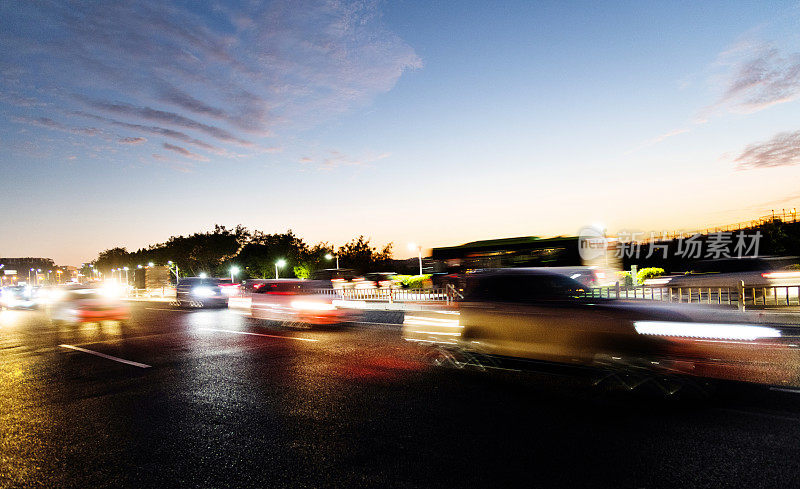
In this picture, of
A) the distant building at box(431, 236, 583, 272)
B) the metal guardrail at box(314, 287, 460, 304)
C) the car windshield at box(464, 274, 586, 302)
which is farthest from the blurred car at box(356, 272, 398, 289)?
the car windshield at box(464, 274, 586, 302)

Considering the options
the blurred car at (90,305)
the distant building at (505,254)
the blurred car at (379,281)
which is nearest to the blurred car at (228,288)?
the blurred car at (379,281)

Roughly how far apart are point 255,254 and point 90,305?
81.2 metres

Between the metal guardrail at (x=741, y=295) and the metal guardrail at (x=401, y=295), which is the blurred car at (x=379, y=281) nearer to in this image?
the metal guardrail at (x=401, y=295)

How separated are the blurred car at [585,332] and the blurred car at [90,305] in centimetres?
1298

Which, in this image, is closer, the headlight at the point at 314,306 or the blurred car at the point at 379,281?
the headlight at the point at 314,306

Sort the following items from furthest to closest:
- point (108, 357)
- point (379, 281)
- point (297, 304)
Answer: point (379, 281) → point (297, 304) → point (108, 357)

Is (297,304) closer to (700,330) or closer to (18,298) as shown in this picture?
(700,330)

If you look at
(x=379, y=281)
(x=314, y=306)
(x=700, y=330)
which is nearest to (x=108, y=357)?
(x=314, y=306)

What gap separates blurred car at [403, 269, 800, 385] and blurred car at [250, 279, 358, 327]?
5.13 m

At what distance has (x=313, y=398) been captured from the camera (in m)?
6.12

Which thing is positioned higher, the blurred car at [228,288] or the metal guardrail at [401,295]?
the blurred car at [228,288]

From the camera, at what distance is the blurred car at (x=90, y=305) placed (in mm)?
16031

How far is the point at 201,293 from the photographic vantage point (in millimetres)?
26109

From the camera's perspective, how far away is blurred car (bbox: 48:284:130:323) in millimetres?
16031
